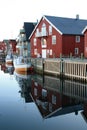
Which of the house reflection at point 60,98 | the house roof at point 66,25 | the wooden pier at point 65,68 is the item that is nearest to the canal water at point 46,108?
the house reflection at point 60,98

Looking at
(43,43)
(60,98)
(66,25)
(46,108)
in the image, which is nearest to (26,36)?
(43,43)

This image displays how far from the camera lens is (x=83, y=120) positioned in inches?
671

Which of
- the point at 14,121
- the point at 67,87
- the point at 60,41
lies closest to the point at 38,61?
the point at 60,41

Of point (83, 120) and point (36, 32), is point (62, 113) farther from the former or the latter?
point (36, 32)

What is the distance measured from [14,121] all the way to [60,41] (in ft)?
114

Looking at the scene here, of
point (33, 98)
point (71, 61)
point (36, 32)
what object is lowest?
point (33, 98)

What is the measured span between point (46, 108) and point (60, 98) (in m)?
4.09

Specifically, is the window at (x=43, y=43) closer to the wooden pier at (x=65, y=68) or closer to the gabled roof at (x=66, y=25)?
the gabled roof at (x=66, y=25)

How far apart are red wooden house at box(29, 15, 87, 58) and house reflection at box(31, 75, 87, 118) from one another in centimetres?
1827

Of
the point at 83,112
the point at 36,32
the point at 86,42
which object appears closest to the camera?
the point at 83,112

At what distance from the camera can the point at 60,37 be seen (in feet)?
165

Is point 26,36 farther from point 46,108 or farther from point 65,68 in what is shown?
point 46,108

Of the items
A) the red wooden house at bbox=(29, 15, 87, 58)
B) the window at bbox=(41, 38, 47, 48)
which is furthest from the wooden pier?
the window at bbox=(41, 38, 47, 48)

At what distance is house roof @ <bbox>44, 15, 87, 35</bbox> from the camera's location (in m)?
50.9
